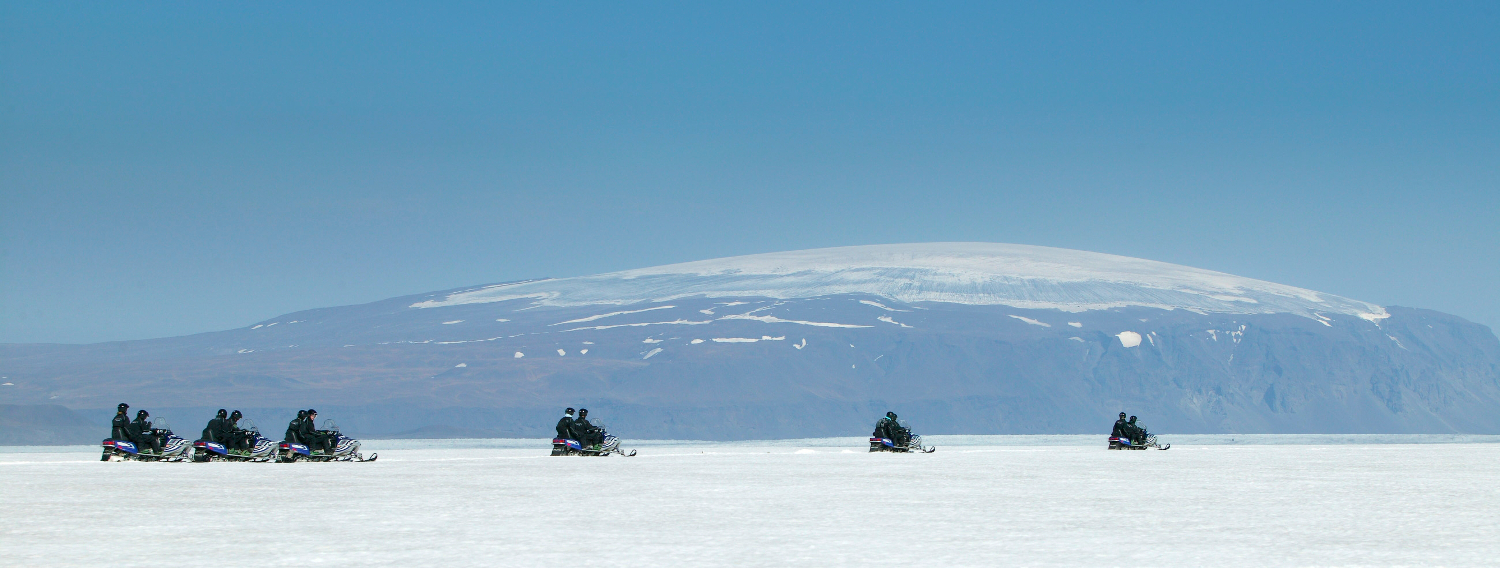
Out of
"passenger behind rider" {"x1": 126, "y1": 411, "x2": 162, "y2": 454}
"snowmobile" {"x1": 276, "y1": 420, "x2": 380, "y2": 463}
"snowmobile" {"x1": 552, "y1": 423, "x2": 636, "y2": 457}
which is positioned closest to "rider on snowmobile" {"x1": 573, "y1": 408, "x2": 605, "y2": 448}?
"snowmobile" {"x1": 552, "y1": 423, "x2": 636, "y2": 457}

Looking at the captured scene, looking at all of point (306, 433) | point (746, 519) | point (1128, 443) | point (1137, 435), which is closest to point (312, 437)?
point (306, 433)

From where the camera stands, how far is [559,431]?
49.7 meters

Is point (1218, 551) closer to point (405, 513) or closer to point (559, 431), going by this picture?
point (405, 513)

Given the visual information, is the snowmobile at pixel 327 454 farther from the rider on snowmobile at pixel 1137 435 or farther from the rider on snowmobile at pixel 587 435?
the rider on snowmobile at pixel 1137 435

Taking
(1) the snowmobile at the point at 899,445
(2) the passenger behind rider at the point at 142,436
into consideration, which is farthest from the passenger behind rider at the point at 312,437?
(1) the snowmobile at the point at 899,445

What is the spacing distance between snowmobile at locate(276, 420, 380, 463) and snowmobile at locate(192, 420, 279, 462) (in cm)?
42

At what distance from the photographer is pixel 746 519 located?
67.2 feet

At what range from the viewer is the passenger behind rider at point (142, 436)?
4372 centimetres

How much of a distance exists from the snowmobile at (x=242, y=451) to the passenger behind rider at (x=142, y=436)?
3.65 ft

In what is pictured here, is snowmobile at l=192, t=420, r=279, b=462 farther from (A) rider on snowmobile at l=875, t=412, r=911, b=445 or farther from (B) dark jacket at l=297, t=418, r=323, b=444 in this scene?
(A) rider on snowmobile at l=875, t=412, r=911, b=445

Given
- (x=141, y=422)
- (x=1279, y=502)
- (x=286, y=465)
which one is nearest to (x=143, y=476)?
(x=286, y=465)

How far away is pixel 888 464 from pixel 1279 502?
18672 millimetres

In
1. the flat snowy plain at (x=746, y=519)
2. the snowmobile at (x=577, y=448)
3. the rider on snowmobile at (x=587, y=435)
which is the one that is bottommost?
the flat snowy plain at (x=746, y=519)

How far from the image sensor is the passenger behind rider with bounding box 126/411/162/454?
43.7 metres
